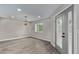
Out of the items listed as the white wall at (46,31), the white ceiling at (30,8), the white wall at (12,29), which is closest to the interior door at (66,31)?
the white ceiling at (30,8)

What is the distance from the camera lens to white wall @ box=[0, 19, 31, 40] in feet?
24.6

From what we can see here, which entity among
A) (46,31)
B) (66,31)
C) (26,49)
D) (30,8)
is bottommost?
(26,49)

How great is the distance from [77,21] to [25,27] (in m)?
9.37

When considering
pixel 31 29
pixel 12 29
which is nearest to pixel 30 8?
pixel 12 29

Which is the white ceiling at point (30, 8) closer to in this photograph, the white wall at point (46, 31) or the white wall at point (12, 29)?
the white wall at point (46, 31)

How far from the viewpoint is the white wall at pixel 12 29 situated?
750 cm

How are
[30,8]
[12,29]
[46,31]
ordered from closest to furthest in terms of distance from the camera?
[30,8], [46,31], [12,29]

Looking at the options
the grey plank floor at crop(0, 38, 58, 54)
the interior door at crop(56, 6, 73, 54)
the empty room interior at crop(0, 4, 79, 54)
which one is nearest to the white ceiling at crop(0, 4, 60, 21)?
the empty room interior at crop(0, 4, 79, 54)

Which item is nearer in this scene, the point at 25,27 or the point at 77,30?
the point at 77,30

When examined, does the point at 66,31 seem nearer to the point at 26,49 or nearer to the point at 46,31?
the point at 26,49

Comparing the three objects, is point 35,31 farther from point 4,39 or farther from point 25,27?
point 4,39

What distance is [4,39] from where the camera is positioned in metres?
7.64

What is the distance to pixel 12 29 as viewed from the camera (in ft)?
28.4

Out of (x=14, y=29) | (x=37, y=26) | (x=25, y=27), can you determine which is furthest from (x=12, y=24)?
(x=37, y=26)
